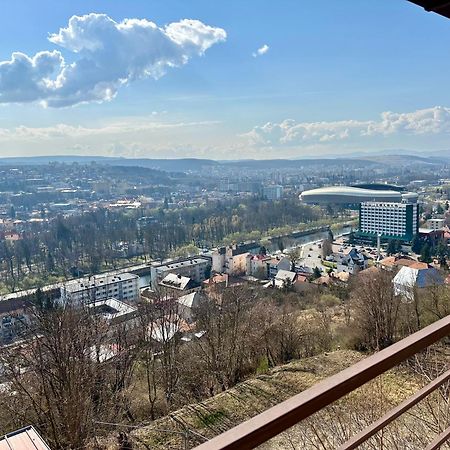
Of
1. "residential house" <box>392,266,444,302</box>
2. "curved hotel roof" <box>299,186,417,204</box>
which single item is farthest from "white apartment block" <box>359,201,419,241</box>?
"residential house" <box>392,266,444,302</box>

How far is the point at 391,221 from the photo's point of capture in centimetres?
2472

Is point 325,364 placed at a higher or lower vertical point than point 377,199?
higher

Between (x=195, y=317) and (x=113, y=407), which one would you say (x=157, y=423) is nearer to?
(x=113, y=407)

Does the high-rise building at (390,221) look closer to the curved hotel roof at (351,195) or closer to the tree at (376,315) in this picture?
the curved hotel roof at (351,195)

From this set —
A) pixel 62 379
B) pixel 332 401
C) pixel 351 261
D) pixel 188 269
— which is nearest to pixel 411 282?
pixel 62 379

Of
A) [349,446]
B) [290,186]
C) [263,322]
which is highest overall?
[349,446]

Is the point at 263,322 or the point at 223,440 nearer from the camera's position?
the point at 223,440

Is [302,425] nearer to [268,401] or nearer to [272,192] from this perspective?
[268,401]

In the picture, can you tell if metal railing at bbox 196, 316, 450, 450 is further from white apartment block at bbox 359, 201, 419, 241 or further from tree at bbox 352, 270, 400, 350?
white apartment block at bbox 359, 201, 419, 241

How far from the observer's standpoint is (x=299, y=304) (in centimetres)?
936

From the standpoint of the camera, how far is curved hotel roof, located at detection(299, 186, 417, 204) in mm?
34719

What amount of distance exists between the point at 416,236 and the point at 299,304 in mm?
15048

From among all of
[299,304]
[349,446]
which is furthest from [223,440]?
[299,304]

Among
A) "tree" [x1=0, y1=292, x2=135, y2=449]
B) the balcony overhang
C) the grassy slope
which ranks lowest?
the grassy slope
